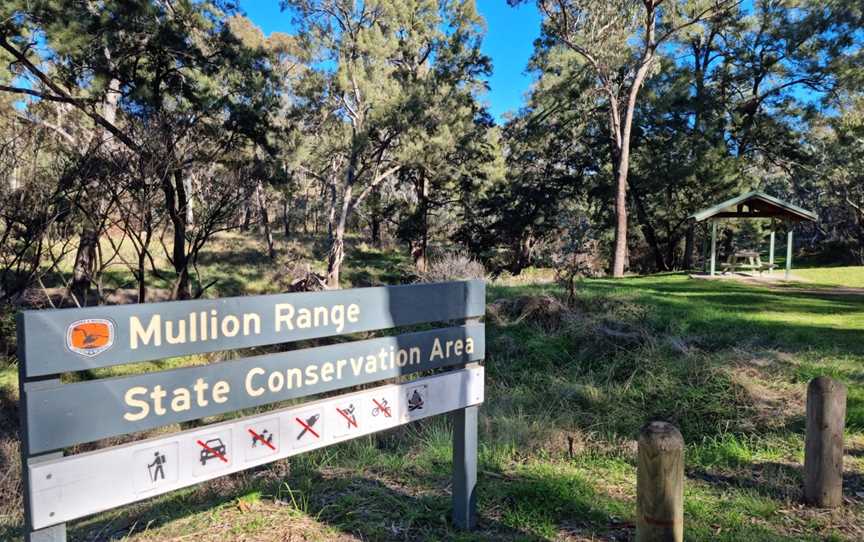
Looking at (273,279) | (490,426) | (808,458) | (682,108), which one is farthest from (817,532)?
(682,108)

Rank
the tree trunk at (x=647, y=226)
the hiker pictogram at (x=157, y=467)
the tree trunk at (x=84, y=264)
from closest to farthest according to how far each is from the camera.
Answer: the hiker pictogram at (x=157, y=467), the tree trunk at (x=84, y=264), the tree trunk at (x=647, y=226)

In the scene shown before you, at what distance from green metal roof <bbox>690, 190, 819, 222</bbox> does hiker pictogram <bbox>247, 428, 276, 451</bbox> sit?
18538mm

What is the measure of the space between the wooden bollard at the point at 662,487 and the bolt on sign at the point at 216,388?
3.42 feet

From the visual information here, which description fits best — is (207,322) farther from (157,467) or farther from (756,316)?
(756,316)

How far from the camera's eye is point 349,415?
276 centimetres

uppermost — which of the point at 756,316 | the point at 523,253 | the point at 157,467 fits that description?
the point at 523,253

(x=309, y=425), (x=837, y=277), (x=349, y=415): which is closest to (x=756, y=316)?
(x=349, y=415)

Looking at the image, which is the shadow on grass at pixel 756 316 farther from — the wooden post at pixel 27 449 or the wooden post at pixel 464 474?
the wooden post at pixel 27 449

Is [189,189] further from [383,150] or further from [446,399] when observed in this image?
[446,399]

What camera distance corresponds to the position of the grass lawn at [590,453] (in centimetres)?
320

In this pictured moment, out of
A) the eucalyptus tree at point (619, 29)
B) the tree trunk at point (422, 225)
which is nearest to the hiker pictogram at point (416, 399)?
the eucalyptus tree at point (619, 29)

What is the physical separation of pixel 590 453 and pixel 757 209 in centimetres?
1699

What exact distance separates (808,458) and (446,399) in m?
2.30

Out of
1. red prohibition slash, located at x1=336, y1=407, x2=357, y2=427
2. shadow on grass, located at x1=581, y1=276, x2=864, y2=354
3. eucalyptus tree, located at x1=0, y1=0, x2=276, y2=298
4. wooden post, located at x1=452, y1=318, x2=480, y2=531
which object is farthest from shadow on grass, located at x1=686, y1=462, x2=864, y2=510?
eucalyptus tree, located at x1=0, y1=0, x2=276, y2=298
